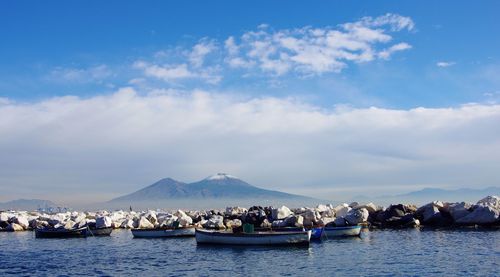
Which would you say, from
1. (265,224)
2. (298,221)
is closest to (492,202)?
(298,221)

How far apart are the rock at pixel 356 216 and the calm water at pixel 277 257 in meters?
5.56

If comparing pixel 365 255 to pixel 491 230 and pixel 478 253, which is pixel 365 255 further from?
pixel 491 230

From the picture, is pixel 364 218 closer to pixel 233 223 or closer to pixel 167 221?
pixel 233 223

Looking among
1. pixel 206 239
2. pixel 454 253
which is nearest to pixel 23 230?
pixel 206 239

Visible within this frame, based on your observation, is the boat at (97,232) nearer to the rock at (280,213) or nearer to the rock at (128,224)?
the rock at (128,224)

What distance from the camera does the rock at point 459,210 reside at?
65.2 metres

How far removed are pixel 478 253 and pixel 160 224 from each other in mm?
44111

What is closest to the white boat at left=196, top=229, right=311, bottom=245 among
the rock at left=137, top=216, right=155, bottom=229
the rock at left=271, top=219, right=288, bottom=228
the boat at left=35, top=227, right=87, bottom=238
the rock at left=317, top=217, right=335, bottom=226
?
the rock at left=271, top=219, right=288, bottom=228

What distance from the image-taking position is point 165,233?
6362cm

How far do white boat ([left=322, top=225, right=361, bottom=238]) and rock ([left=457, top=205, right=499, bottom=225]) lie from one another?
15874 millimetres

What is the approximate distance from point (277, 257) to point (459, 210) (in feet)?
109

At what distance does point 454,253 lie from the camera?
4197 cm

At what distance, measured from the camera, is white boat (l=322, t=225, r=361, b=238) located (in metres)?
56.7

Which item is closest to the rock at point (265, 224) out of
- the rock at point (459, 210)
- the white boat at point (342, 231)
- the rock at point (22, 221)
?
the white boat at point (342, 231)
